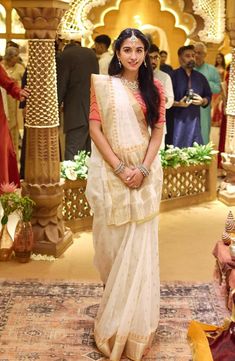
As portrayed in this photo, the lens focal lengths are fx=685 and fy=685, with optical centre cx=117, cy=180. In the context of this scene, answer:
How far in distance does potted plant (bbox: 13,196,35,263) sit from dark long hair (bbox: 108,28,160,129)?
6.04ft

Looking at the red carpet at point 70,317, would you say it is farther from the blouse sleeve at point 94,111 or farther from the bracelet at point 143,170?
the blouse sleeve at point 94,111

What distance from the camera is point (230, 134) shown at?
7109mm

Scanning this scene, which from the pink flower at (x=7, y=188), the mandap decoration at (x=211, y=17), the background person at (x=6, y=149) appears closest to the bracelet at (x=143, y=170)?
the pink flower at (x=7, y=188)

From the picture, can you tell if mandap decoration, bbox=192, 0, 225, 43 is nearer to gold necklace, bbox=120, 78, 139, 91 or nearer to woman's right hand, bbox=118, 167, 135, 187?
gold necklace, bbox=120, 78, 139, 91

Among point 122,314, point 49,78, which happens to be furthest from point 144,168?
point 49,78

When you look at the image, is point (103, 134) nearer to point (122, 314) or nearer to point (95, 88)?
point (95, 88)

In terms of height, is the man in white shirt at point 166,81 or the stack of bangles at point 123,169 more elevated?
the man in white shirt at point 166,81

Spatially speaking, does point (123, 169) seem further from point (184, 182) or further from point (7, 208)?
point (184, 182)

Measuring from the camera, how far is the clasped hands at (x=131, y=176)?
11.7 ft

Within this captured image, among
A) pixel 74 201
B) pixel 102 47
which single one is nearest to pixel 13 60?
pixel 102 47

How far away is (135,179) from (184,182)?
3.47 meters

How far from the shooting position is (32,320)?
414cm

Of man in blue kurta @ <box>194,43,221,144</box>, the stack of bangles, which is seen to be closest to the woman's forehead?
the stack of bangles

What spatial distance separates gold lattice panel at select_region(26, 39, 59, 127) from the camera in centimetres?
517
